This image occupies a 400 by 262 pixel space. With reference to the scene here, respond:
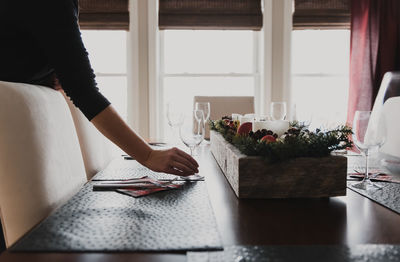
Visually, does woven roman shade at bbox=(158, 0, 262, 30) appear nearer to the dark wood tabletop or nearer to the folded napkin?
the folded napkin

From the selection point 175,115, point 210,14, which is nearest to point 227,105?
point 210,14

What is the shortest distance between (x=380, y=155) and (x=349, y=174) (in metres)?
0.53

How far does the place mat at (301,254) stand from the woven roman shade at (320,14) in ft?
11.8

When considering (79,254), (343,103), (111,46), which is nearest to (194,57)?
(111,46)

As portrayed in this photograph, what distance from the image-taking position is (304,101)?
4133mm

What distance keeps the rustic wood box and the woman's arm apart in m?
0.21

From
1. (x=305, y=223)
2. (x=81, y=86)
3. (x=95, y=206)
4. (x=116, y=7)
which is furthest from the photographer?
(x=116, y=7)

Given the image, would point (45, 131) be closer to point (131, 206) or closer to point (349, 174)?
point (131, 206)

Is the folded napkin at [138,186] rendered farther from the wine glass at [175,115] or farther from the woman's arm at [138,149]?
the wine glass at [175,115]

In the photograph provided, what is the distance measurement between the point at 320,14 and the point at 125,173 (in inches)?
126

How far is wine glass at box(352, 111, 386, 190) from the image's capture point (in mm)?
1040

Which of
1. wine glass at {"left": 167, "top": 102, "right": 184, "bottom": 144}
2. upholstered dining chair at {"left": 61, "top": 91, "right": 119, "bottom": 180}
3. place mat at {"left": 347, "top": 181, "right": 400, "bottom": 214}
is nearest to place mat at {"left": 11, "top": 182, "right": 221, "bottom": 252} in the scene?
place mat at {"left": 347, "top": 181, "right": 400, "bottom": 214}

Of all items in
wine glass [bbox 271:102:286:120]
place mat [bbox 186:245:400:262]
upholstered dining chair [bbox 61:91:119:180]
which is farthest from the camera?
wine glass [bbox 271:102:286:120]

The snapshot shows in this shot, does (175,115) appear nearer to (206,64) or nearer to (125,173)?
(125,173)
